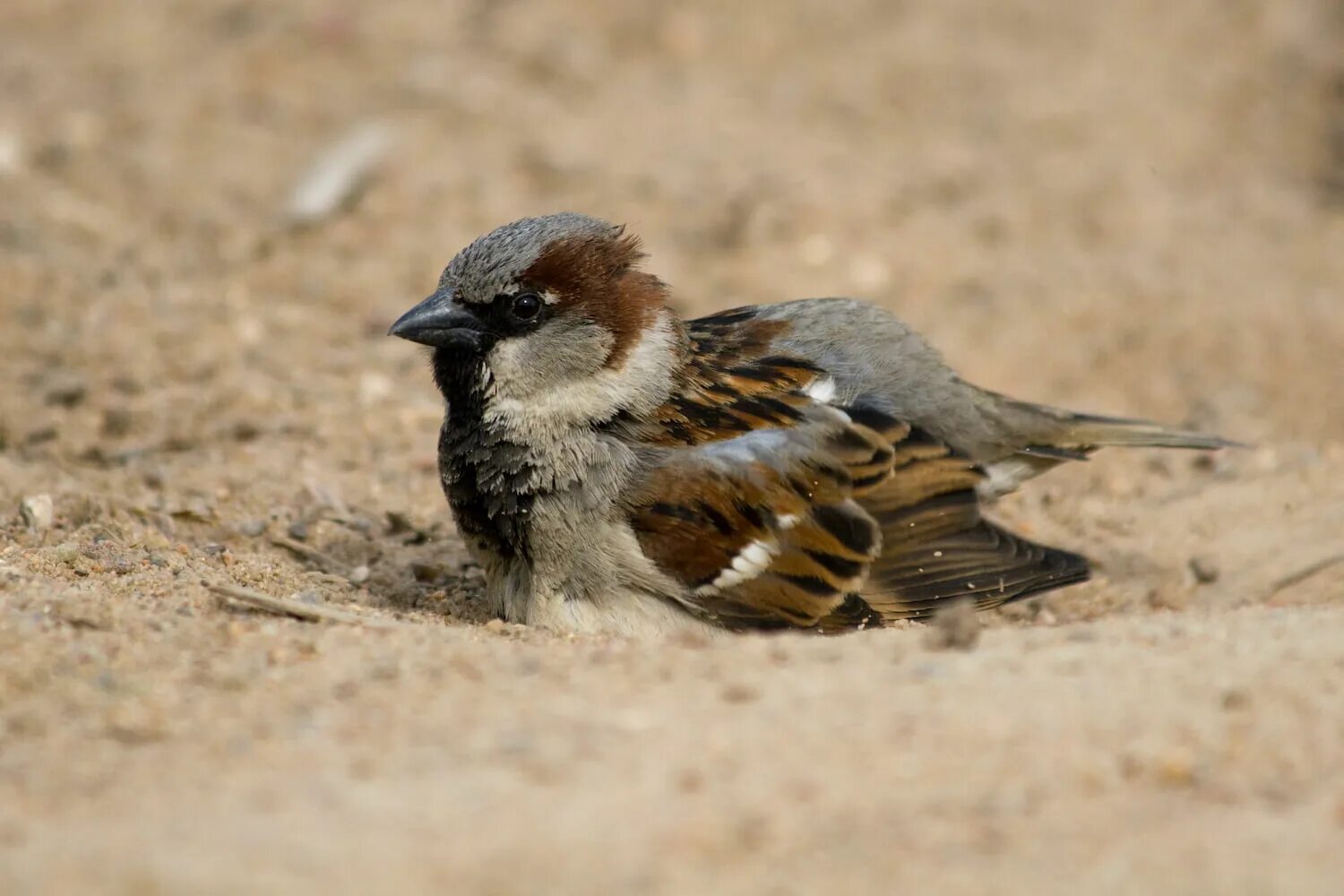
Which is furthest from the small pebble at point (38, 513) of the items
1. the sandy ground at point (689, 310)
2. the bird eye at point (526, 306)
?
the bird eye at point (526, 306)

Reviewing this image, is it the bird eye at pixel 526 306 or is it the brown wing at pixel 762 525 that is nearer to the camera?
the brown wing at pixel 762 525

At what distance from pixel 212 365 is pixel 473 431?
101 inches

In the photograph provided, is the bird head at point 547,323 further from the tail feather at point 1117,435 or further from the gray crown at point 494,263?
the tail feather at point 1117,435

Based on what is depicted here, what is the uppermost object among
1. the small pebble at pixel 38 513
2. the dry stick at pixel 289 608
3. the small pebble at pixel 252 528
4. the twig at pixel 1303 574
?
the twig at pixel 1303 574

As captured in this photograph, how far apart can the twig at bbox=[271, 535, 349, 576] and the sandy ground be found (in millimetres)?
27

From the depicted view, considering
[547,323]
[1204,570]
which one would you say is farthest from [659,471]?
[1204,570]

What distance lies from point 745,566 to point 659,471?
→ 379 mm

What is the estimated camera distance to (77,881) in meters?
2.66

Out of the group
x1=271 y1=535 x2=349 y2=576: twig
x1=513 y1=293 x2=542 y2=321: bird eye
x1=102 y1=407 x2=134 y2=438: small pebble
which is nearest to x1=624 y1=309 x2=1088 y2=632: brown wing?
x1=513 y1=293 x2=542 y2=321: bird eye

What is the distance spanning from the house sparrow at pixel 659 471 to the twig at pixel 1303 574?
0.85m

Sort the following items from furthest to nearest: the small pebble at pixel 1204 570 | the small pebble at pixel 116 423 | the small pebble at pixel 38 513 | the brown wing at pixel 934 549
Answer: the small pebble at pixel 116 423, the small pebble at pixel 1204 570, the small pebble at pixel 38 513, the brown wing at pixel 934 549

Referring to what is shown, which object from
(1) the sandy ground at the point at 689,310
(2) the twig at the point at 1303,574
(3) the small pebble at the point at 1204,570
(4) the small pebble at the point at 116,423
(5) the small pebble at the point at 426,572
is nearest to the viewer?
(1) the sandy ground at the point at 689,310

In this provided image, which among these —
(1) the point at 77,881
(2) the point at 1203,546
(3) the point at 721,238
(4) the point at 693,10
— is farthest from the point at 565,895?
(4) the point at 693,10

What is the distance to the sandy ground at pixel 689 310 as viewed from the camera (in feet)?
9.65
